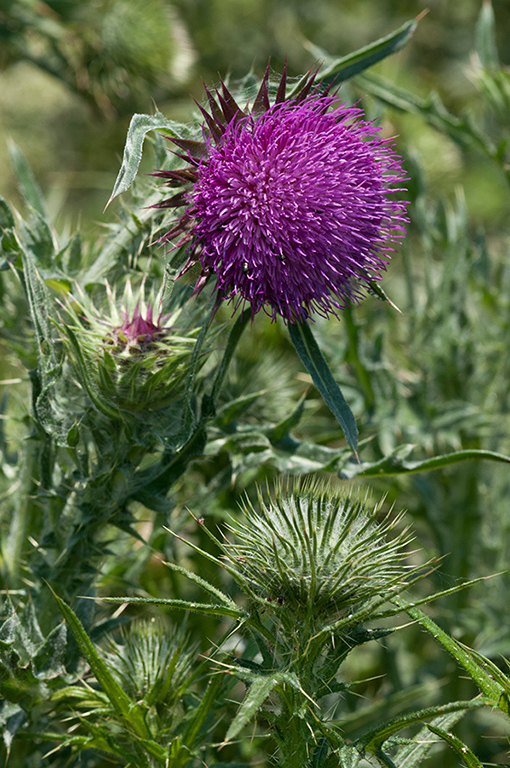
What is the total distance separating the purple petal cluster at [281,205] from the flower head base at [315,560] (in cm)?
45

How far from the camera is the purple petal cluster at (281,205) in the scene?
1662mm

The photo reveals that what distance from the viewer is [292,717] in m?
1.49

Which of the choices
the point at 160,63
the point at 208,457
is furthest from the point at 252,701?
the point at 160,63

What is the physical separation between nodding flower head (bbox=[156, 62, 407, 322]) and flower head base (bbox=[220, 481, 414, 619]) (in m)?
0.44

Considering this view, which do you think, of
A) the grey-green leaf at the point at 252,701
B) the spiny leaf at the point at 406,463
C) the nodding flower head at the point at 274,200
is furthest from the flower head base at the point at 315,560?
the nodding flower head at the point at 274,200

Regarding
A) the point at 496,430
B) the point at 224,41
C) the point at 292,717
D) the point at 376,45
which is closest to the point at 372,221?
the point at 376,45

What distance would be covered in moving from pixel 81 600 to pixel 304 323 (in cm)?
89

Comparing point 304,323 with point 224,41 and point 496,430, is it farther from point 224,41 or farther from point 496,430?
point 224,41

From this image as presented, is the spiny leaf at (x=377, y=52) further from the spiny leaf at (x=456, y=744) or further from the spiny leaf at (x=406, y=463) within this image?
the spiny leaf at (x=456, y=744)

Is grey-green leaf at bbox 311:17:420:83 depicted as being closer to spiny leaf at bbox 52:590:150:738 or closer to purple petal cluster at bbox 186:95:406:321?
purple petal cluster at bbox 186:95:406:321

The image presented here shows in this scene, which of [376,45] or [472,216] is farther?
[472,216]

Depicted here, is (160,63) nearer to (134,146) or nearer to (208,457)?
(208,457)

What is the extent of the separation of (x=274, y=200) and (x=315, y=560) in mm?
746

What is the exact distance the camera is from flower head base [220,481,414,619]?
153cm
